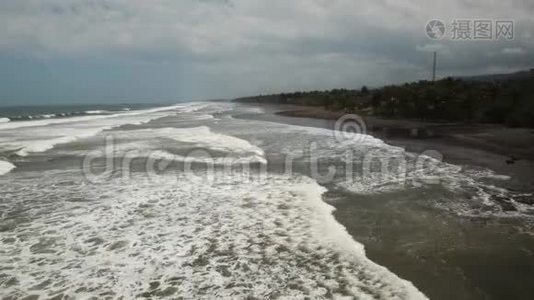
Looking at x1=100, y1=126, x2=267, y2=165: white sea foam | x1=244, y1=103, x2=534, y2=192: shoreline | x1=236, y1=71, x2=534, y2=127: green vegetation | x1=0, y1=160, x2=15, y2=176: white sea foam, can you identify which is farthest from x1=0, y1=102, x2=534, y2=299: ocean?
x1=236, y1=71, x2=534, y2=127: green vegetation

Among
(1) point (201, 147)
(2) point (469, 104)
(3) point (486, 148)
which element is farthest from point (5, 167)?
(2) point (469, 104)

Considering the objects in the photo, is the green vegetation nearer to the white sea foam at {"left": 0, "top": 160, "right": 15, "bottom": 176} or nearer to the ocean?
the ocean

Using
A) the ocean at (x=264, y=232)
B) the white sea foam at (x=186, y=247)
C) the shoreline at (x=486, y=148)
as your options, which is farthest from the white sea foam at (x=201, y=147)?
the shoreline at (x=486, y=148)

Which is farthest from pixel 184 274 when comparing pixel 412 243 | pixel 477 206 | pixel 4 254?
pixel 477 206

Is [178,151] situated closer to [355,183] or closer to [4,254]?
[355,183]

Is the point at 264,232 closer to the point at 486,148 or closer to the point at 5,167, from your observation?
the point at 5,167

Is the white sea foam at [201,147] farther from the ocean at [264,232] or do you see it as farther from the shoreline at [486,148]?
the shoreline at [486,148]
